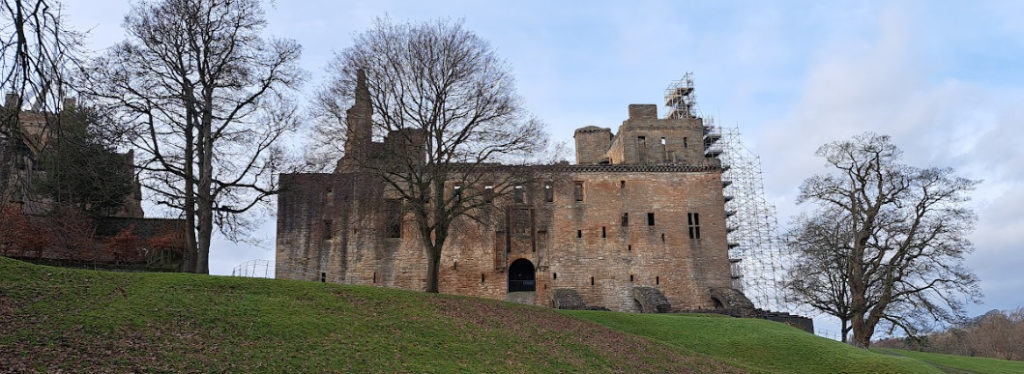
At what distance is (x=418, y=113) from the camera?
25516 mm

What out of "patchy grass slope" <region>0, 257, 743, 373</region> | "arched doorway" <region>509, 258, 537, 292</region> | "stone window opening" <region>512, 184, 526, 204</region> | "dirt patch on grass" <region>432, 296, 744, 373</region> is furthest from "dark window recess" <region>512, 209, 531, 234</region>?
"patchy grass slope" <region>0, 257, 743, 373</region>

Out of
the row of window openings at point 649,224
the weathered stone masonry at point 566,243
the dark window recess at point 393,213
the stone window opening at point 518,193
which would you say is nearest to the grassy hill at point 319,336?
the dark window recess at point 393,213

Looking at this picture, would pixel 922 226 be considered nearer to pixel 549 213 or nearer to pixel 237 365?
pixel 549 213

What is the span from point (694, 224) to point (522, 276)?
9.25 meters

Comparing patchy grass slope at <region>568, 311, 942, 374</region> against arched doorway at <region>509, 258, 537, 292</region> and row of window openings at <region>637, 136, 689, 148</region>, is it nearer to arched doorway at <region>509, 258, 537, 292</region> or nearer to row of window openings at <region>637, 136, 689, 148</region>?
arched doorway at <region>509, 258, 537, 292</region>

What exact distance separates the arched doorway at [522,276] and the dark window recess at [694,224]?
8340 millimetres

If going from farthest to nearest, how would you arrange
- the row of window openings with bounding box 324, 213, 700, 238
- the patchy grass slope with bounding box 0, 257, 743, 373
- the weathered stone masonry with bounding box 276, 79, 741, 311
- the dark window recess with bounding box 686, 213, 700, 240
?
the dark window recess with bounding box 686, 213, 700, 240 < the row of window openings with bounding box 324, 213, 700, 238 < the weathered stone masonry with bounding box 276, 79, 741, 311 < the patchy grass slope with bounding box 0, 257, 743, 373

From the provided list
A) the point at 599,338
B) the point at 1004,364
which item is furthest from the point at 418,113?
the point at 1004,364

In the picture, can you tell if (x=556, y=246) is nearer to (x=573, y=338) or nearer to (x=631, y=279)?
(x=631, y=279)

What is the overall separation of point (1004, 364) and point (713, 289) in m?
12.2

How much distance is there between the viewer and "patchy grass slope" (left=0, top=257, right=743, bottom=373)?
43.4ft

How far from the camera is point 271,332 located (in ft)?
51.4

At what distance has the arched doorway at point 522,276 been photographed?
3775 centimetres

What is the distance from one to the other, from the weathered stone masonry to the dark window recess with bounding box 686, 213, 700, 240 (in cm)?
6
